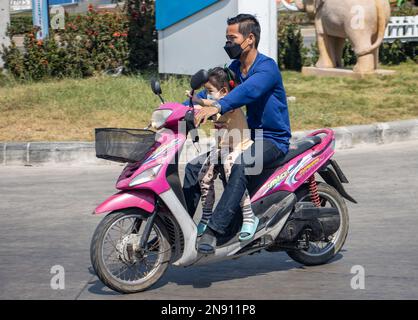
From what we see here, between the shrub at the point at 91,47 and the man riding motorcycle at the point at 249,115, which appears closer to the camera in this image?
the man riding motorcycle at the point at 249,115

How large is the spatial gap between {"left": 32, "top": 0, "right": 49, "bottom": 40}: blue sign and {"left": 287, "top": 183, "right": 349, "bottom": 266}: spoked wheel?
893 centimetres

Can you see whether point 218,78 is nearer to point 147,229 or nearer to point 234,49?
point 234,49

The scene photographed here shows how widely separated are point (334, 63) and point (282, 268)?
964 cm

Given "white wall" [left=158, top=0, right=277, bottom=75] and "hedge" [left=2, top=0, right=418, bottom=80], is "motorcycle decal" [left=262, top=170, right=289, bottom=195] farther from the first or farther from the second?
"hedge" [left=2, top=0, right=418, bottom=80]

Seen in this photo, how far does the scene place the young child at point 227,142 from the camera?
18.1 ft

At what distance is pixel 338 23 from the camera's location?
1456 centimetres

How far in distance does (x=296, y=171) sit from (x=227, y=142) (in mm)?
519

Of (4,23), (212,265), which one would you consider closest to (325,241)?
(212,265)

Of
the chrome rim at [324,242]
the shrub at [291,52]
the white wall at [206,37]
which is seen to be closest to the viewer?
the chrome rim at [324,242]

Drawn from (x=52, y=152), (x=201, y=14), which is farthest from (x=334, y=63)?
(x=52, y=152)

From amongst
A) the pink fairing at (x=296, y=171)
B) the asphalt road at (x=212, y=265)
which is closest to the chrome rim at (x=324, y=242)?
the asphalt road at (x=212, y=265)

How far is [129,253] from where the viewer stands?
5.44 meters

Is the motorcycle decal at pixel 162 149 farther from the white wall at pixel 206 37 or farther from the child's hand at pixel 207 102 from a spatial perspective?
the white wall at pixel 206 37

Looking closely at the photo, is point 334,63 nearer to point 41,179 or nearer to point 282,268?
point 41,179
